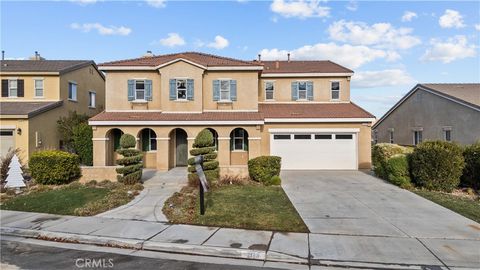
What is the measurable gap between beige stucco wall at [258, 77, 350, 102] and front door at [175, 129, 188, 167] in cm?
638

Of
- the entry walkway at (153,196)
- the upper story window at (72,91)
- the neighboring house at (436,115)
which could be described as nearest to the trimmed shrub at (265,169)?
the entry walkway at (153,196)

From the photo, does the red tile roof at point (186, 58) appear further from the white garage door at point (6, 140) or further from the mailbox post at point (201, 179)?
the mailbox post at point (201, 179)

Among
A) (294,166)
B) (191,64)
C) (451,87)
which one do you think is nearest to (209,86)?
(191,64)

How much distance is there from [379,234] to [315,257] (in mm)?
2394

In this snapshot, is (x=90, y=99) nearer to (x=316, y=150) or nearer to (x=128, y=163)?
(x=128, y=163)

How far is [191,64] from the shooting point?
65.3ft

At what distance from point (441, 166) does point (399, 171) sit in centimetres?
168

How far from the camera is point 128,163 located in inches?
569

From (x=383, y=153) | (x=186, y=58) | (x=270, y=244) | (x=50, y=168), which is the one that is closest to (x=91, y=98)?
(x=186, y=58)

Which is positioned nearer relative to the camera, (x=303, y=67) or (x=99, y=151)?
(x=99, y=151)

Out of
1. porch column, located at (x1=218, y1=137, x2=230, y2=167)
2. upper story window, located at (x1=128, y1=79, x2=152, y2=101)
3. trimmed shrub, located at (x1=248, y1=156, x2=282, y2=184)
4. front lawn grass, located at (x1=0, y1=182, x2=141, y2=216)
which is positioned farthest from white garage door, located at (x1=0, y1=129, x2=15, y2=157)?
trimmed shrub, located at (x1=248, y1=156, x2=282, y2=184)

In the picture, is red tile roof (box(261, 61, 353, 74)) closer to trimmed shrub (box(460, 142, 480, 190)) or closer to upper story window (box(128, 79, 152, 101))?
upper story window (box(128, 79, 152, 101))

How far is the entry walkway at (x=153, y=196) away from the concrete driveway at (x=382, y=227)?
461cm

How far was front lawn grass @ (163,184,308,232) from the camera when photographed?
8680 millimetres
